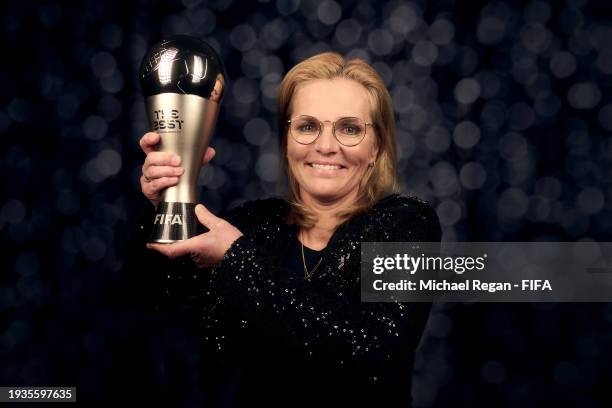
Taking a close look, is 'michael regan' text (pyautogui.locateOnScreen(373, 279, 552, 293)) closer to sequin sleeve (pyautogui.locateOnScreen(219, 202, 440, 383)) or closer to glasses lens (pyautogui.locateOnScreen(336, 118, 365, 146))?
sequin sleeve (pyautogui.locateOnScreen(219, 202, 440, 383))

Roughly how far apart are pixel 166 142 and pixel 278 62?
60 centimetres

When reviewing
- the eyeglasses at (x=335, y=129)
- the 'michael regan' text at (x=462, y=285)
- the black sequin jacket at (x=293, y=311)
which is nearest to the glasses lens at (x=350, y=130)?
the eyeglasses at (x=335, y=129)

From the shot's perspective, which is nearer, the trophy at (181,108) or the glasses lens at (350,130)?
the trophy at (181,108)

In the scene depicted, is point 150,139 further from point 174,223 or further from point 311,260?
point 311,260

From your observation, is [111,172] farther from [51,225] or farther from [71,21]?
[71,21]

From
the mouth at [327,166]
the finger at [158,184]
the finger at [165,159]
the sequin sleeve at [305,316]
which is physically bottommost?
the sequin sleeve at [305,316]

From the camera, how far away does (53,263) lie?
128cm

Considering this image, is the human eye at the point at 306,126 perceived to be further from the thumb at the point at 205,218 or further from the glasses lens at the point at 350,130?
the thumb at the point at 205,218

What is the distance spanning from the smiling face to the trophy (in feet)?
0.56

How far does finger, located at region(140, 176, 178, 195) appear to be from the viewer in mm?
762

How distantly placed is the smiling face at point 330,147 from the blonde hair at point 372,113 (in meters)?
0.01

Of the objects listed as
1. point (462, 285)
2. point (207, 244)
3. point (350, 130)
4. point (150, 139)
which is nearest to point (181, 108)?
point (150, 139)

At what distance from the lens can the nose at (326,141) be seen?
881mm

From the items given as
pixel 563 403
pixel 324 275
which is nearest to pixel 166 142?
pixel 324 275
